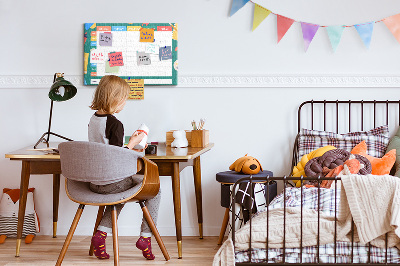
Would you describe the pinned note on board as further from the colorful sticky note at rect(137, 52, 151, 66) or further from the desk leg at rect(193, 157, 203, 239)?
the desk leg at rect(193, 157, 203, 239)

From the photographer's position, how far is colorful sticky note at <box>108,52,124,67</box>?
3.70m

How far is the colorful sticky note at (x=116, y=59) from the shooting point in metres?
3.70

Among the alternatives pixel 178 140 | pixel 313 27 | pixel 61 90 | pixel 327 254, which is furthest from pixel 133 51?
pixel 327 254

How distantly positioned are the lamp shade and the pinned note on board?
0.41 metres

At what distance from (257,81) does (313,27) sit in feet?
1.74

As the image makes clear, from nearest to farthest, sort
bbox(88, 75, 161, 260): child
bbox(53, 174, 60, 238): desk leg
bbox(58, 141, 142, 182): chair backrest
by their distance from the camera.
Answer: bbox(58, 141, 142, 182): chair backrest
bbox(88, 75, 161, 260): child
bbox(53, 174, 60, 238): desk leg

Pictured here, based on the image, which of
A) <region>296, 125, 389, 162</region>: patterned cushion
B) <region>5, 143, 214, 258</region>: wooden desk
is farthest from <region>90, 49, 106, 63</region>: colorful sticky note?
<region>296, 125, 389, 162</region>: patterned cushion

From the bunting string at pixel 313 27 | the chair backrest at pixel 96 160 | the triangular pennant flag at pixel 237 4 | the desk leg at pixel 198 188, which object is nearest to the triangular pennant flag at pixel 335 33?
the bunting string at pixel 313 27

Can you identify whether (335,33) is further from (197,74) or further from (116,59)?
(116,59)

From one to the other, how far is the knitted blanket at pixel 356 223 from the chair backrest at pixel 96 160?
0.65 metres

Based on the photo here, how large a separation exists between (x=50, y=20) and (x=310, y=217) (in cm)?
236

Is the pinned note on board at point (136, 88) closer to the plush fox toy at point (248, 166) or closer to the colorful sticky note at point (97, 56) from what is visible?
the colorful sticky note at point (97, 56)

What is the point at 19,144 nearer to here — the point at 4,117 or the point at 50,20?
the point at 4,117

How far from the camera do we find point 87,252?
3236 mm
